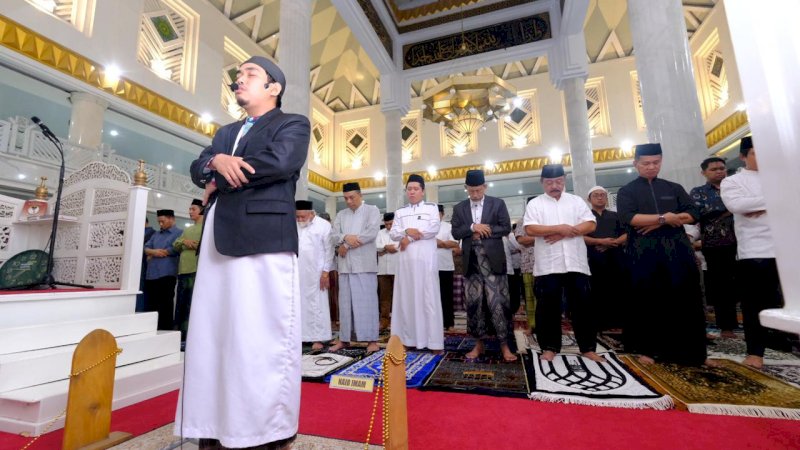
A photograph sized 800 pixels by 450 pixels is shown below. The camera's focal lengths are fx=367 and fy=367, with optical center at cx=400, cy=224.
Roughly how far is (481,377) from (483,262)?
98cm

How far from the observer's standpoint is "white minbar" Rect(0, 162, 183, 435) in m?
1.75

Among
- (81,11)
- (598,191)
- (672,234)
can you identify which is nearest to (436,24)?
(598,191)

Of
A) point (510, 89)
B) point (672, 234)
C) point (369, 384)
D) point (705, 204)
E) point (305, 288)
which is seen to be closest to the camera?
point (369, 384)

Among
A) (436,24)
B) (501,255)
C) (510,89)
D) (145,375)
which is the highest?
(436,24)

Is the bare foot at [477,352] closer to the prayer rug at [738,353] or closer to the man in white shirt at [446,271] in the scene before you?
the prayer rug at [738,353]

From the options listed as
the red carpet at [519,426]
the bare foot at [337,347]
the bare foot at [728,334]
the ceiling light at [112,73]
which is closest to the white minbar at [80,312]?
the red carpet at [519,426]

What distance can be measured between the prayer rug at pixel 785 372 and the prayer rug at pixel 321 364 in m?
2.63

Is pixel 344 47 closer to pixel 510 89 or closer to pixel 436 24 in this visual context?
pixel 436 24

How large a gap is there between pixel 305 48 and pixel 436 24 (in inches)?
194

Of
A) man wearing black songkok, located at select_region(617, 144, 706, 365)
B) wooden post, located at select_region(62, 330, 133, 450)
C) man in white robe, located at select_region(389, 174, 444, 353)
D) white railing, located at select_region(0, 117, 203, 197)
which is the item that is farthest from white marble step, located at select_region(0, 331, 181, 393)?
white railing, located at select_region(0, 117, 203, 197)

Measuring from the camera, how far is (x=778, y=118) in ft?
1.95

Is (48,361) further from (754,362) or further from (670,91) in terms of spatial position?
(670,91)

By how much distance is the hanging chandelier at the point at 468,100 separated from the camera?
261 inches

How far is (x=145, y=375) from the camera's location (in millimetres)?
2133
